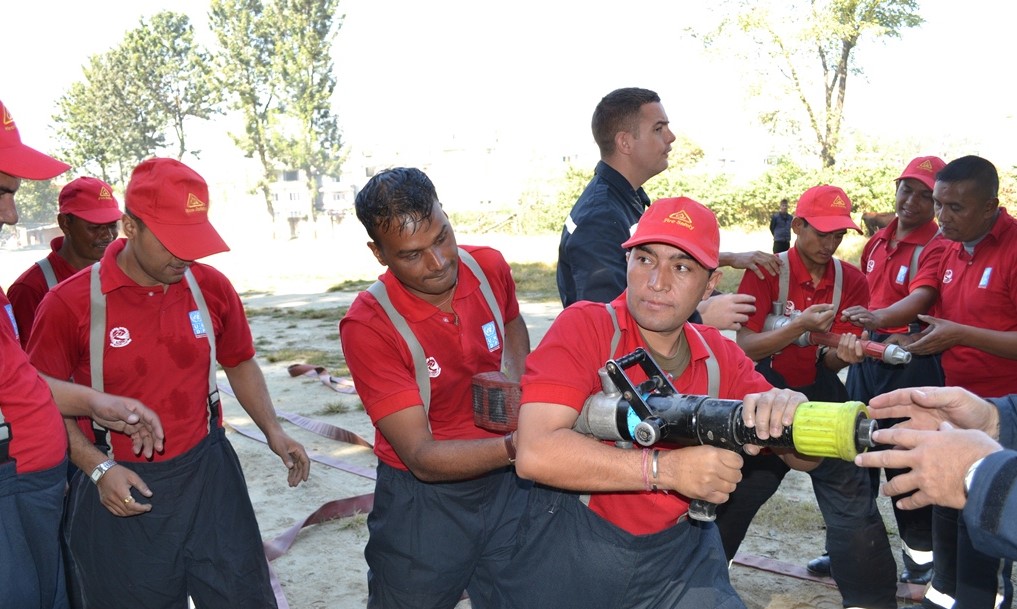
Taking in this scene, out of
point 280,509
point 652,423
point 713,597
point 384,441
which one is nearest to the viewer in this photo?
point 652,423

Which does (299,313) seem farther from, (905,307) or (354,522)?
(905,307)

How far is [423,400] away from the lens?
3295mm

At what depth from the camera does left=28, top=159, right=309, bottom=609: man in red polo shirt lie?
11.4 feet

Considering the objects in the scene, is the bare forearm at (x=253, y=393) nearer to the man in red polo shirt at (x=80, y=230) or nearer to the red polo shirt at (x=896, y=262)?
the man in red polo shirt at (x=80, y=230)

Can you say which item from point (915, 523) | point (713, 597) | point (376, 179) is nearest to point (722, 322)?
point (713, 597)

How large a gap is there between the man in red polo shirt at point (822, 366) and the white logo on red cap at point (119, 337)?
3.02 metres

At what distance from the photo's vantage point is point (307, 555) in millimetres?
5844

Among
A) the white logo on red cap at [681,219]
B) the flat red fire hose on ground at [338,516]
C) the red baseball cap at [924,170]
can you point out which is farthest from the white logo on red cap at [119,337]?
the red baseball cap at [924,170]

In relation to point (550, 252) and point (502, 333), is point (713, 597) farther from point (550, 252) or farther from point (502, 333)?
point (550, 252)

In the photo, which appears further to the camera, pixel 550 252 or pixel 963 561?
pixel 550 252

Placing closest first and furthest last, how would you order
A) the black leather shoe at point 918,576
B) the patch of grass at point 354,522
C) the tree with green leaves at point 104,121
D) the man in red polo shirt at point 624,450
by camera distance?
the man in red polo shirt at point 624,450 < the black leather shoe at point 918,576 < the patch of grass at point 354,522 < the tree with green leaves at point 104,121

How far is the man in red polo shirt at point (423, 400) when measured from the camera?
3.22 metres

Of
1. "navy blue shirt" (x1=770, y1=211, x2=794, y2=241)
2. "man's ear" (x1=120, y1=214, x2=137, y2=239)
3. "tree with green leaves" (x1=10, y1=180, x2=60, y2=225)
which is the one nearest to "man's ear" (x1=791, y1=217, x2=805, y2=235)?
"man's ear" (x1=120, y1=214, x2=137, y2=239)

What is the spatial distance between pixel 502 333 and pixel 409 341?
0.54 meters
